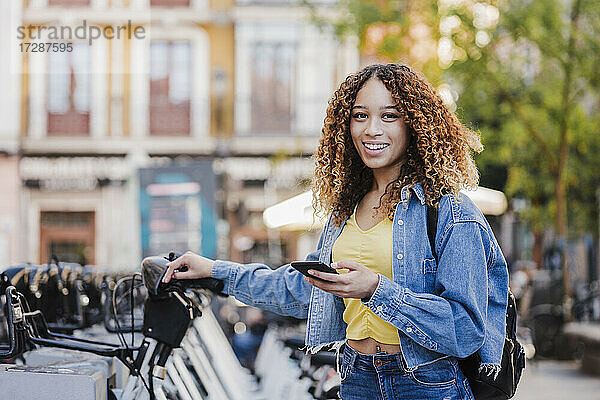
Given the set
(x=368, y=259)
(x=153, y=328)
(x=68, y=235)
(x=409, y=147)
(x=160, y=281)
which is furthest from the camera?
(x=68, y=235)

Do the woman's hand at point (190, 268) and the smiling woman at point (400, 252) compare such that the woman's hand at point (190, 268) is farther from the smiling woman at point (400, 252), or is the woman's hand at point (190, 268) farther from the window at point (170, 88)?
the window at point (170, 88)

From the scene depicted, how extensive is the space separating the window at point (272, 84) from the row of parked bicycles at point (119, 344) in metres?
15.4

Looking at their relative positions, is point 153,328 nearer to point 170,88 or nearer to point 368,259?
point 368,259

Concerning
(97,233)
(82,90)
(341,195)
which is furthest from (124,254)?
(341,195)

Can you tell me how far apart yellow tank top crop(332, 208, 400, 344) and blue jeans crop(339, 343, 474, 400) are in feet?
0.19

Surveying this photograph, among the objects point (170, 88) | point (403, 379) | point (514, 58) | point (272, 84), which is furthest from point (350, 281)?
point (170, 88)

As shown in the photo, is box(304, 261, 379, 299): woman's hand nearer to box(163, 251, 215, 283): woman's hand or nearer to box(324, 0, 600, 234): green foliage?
box(163, 251, 215, 283): woman's hand

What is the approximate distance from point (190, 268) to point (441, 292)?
923mm

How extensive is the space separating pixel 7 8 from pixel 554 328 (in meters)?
8.45

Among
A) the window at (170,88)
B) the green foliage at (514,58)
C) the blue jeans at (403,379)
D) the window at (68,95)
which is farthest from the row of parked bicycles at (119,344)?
the window at (68,95)

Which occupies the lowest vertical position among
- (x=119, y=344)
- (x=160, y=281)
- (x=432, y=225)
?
(x=119, y=344)

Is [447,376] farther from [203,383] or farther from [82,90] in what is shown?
[82,90]

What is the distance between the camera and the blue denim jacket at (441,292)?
217cm

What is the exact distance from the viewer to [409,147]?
2.49m
